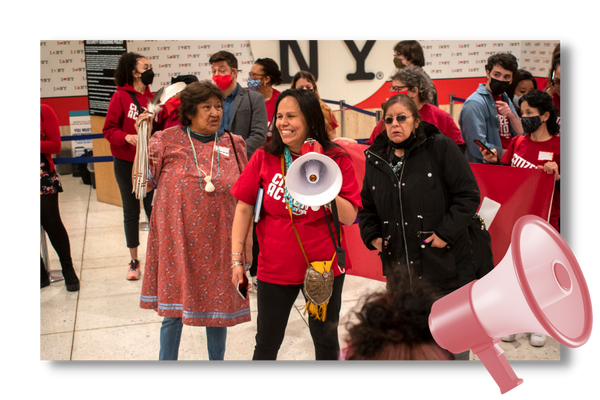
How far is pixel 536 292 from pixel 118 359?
9.65 ft

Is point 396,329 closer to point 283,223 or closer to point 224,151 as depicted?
point 283,223

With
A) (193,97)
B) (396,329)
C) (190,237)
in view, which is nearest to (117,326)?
(190,237)

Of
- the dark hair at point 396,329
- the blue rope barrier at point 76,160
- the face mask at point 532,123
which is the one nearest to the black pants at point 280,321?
the dark hair at point 396,329

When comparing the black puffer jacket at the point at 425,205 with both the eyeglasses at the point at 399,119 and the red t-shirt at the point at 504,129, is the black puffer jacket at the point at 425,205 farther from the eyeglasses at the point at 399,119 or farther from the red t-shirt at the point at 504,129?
the red t-shirt at the point at 504,129

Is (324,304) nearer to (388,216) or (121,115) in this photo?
(388,216)

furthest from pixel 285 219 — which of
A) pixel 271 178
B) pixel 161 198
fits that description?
pixel 161 198

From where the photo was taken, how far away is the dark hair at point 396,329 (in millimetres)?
1074

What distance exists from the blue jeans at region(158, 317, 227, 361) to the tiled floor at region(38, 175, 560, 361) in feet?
1.40

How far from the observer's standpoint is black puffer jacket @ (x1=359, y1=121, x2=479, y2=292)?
2.46 metres

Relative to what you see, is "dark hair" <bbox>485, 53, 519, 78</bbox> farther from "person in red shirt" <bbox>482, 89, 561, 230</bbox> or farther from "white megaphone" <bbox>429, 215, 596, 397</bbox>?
"white megaphone" <bbox>429, 215, 596, 397</bbox>

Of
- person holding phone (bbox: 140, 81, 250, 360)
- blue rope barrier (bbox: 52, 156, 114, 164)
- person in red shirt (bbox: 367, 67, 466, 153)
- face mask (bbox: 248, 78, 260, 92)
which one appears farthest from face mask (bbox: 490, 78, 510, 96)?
blue rope barrier (bbox: 52, 156, 114, 164)

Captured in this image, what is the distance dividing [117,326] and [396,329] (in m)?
3.07

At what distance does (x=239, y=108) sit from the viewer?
378 cm

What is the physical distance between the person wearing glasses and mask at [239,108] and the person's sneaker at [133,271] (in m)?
1.64
